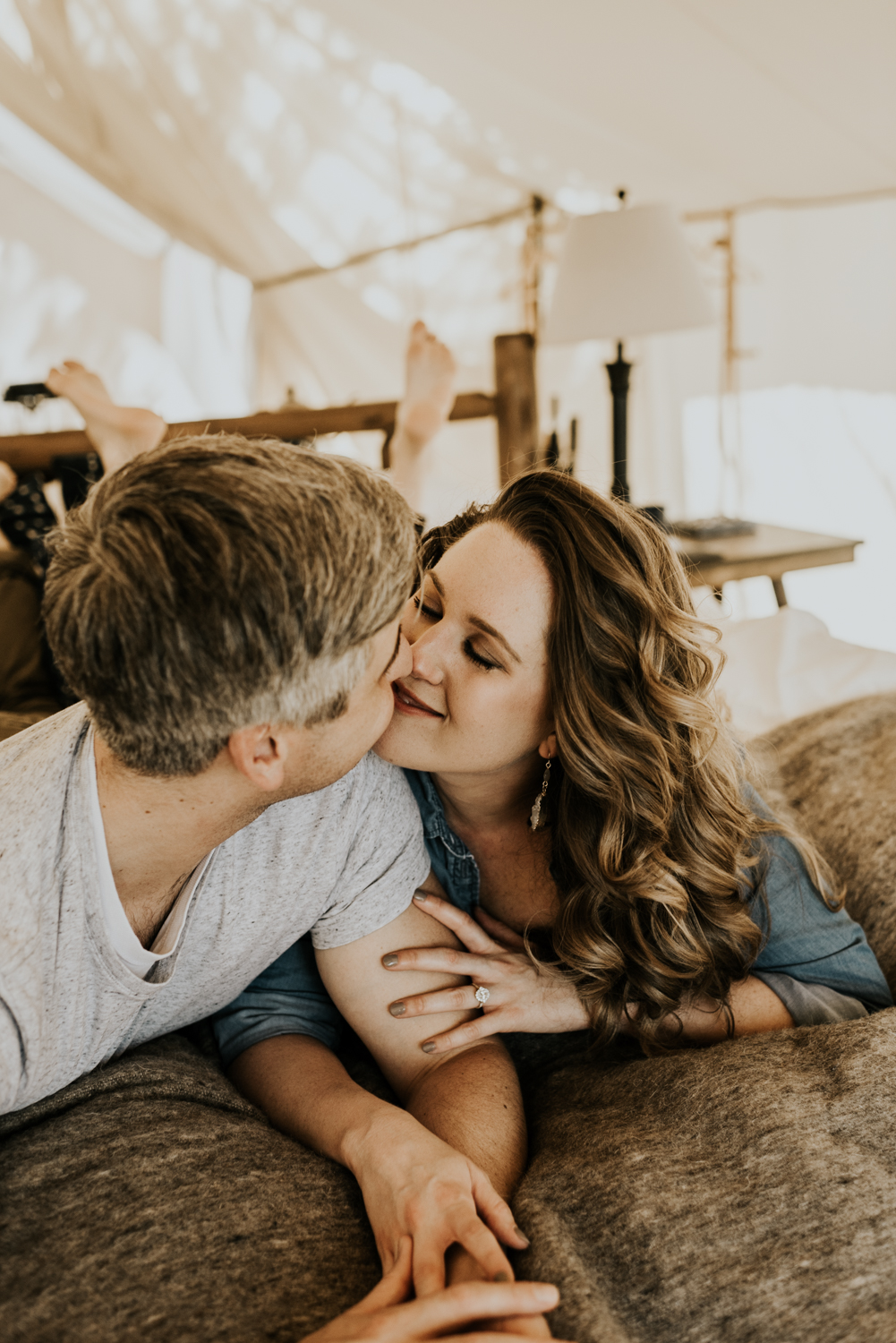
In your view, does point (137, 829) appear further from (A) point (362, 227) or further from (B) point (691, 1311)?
(A) point (362, 227)

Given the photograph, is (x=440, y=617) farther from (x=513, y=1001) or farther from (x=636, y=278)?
(x=636, y=278)

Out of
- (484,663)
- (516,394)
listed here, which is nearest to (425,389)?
(516,394)

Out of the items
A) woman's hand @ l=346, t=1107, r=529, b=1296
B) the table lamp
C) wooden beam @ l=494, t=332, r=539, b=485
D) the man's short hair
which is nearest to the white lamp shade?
the table lamp

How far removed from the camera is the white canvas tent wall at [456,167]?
267 cm

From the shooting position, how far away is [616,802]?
3.89ft

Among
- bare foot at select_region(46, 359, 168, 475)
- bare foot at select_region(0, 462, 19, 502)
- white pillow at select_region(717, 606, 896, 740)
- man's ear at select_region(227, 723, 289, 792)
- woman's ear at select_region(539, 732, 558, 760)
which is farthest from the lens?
bare foot at select_region(0, 462, 19, 502)

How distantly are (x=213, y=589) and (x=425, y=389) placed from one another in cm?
162

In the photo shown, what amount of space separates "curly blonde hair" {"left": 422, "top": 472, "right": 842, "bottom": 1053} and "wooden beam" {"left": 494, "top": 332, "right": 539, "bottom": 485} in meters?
1.40

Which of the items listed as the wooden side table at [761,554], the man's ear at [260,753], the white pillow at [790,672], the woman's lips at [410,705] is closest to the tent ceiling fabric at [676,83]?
the wooden side table at [761,554]

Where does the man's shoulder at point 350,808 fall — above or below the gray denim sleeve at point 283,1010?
above

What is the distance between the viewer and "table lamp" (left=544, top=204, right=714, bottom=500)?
270 centimetres

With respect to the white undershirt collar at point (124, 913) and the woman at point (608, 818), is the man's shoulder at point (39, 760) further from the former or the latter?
the woman at point (608, 818)

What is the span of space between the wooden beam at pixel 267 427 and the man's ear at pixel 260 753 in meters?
1.42

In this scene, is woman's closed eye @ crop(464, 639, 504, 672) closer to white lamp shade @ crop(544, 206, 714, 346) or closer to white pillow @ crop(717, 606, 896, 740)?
white pillow @ crop(717, 606, 896, 740)
